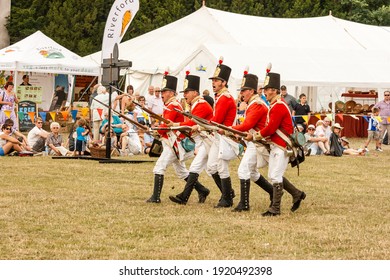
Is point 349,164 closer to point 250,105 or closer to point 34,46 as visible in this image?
point 250,105

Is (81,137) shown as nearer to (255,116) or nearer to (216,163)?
(216,163)

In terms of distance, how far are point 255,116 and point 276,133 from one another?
387 millimetres

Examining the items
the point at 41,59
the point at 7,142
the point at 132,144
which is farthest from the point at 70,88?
the point at 7,142

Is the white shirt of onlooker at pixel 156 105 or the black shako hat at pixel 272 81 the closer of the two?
the black shako hat at pixel 272 81

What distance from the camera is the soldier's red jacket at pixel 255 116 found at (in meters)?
13.0

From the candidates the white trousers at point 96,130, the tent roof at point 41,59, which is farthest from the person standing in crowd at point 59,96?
the white trousers at point 96,130

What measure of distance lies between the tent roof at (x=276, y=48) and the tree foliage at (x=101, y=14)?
334 inches

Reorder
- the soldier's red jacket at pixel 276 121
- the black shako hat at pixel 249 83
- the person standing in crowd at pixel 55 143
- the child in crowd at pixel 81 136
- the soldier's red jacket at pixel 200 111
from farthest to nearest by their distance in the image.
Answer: the child in crowd at pixel 81 136 → the person standing in crowd at pixel 55 143 → the soldier's red jacket at pixel 200 111 → the black shako hat at pixel 249 83 → the soldier's red jacket at pixel 276 121

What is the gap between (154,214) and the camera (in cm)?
1272

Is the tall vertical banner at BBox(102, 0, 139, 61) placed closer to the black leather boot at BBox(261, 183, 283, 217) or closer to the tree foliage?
the black leather boot at BBox(261, 183, 283, 217)

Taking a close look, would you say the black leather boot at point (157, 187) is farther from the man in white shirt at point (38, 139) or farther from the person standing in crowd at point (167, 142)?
the man in white shirt at point (38, 139)

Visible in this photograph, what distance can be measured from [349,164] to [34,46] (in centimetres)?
1396

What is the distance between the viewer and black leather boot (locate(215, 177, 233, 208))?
13.7m
